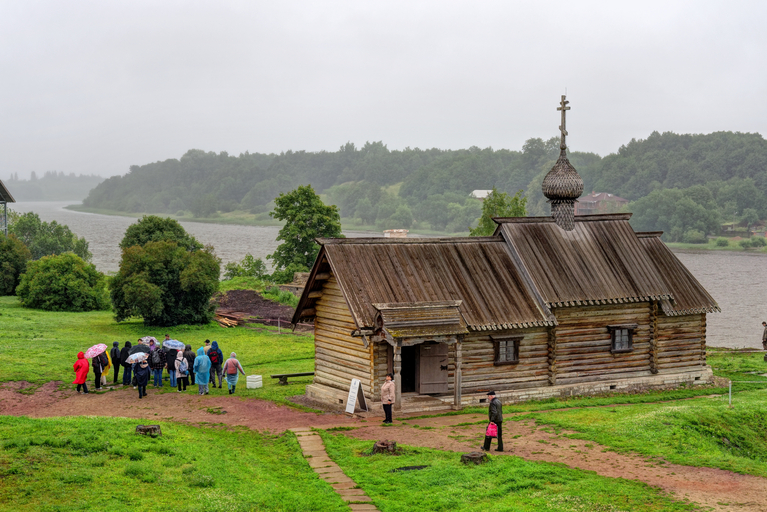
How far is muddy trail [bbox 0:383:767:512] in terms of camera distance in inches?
671

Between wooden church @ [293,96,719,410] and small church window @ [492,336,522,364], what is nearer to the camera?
wooden church @ [293,96,719,410]

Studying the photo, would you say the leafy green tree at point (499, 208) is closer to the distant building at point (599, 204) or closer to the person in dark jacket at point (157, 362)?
the person in dark jacket at point (157, 362)

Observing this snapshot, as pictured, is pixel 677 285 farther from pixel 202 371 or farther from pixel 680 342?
pixel 202 371

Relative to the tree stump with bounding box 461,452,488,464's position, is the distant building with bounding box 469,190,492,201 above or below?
above

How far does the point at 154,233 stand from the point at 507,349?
1435 inches

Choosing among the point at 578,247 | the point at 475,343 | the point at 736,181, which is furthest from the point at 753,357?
the point at 736,181

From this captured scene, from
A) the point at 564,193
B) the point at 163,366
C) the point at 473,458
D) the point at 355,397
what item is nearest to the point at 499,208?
the point at 564,193

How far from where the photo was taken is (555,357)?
27.8 m

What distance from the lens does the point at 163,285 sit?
4225cm

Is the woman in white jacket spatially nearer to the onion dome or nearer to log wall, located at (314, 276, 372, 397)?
log wall, located at (314, 276, 372, 397)

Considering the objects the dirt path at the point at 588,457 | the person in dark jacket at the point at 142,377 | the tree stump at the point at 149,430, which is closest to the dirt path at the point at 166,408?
the person in dark jacket at the point at 142,377

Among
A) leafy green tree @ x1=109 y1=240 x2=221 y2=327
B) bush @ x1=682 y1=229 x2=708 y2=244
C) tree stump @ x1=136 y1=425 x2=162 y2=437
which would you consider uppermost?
bush @ x1=682 y1=229 x2=708 y2=244

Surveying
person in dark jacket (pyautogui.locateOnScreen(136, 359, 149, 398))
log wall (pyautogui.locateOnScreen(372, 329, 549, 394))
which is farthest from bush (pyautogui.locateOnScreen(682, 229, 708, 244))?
person in dark jacket (pyautogui.locateOnScreen(136, 359, 149, 398))

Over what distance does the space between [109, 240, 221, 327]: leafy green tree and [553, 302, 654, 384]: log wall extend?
20999 millimetres
